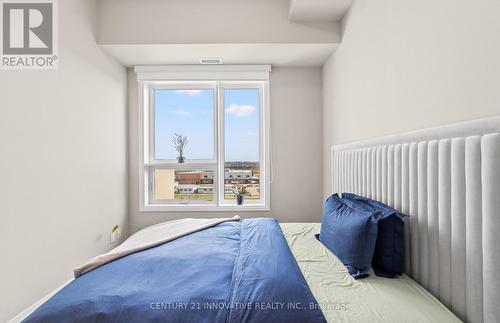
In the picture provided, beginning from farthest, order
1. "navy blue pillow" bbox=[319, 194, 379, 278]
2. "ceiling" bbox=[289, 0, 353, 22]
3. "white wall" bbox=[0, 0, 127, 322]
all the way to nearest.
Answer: "ceiling" bbox=[289, 0, 353, 22] < "white wall" bbox=[0, 0, 127, 322] < "navy blue pillow" bbox=[319, 194, 379, 278]

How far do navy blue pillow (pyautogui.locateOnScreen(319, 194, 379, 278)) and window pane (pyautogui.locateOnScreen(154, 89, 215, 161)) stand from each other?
204 cm

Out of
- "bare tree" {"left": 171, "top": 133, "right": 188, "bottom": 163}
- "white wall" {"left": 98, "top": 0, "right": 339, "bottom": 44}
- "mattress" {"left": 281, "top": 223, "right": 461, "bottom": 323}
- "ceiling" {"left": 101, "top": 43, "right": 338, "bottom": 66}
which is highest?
"white wall" {"left": 98, "top": 0, "right": 339, "bottom": 44}

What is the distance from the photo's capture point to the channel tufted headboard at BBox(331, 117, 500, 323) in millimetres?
821

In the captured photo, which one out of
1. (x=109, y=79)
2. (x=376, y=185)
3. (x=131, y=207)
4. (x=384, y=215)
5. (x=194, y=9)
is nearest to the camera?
(x=384, y=215)

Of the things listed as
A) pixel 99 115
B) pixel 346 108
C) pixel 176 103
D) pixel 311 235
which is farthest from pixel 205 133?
pixel 311 235

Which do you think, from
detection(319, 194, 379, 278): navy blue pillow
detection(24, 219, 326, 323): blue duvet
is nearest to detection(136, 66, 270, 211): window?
detection(319, 194, 379, 278): navy blue pillow

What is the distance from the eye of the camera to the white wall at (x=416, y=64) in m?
0.94

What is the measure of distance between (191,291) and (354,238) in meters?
0.82

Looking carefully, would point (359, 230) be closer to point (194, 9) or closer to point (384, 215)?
point (384, 215)

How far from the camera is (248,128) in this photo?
10.4ft

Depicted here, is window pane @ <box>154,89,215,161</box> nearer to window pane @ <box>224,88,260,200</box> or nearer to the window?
the window

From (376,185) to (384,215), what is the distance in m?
0.40

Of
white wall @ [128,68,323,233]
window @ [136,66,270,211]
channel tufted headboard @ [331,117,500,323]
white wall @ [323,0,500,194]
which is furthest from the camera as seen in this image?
window @ [136,66,270,211]

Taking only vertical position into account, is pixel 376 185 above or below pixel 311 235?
above
